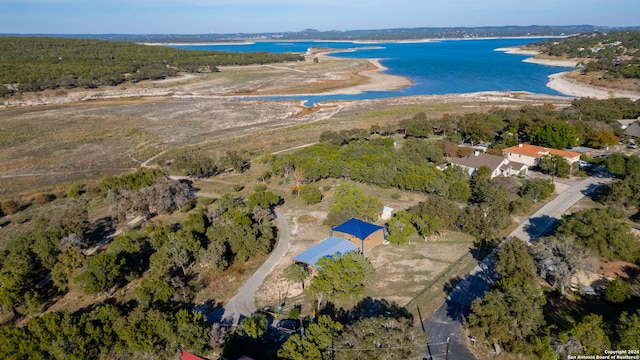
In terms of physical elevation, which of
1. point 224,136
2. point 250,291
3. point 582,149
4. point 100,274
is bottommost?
point 250,291

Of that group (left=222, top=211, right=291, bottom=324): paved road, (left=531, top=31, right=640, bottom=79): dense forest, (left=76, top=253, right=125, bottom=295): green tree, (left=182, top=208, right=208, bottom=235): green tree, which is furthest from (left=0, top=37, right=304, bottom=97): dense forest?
(left=531, top=31, right=640, bottom=79): dense forest

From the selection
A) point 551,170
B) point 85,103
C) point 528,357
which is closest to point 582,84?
point 551,170

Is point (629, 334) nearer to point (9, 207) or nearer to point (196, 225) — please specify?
point (196, 225)

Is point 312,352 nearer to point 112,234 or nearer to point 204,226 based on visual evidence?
point 204,226

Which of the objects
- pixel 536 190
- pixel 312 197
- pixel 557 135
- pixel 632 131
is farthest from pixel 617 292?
pixel 632 131

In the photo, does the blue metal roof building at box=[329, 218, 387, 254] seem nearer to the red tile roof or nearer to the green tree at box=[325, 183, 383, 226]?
the green tree at box=[325, 183, 383, 226]
